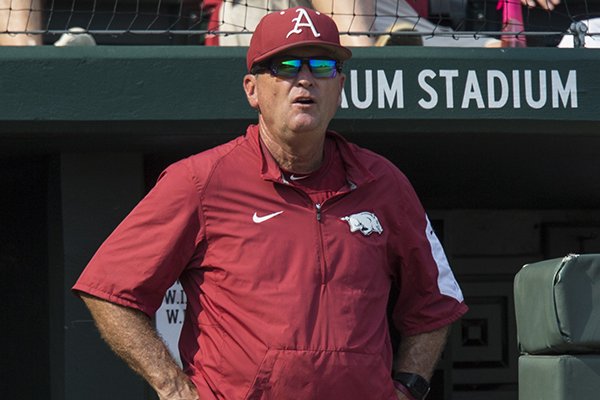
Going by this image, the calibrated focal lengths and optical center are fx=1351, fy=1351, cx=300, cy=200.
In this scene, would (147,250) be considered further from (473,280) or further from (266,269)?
(473,280)

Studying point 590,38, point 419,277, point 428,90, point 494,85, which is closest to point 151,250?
point 419,277

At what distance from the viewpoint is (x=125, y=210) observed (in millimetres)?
5613

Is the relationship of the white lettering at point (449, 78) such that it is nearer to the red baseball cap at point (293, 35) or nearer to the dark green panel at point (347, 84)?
the dark green panel at point (347, 84)

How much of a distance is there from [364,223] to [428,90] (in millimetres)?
1853

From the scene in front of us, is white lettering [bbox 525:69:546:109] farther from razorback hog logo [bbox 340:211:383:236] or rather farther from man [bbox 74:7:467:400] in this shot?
razorback hog logo [bbox 340:211:383:236]

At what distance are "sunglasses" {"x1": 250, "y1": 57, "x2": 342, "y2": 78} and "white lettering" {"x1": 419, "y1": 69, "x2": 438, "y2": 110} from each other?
5.64 feet

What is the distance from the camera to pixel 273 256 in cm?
362

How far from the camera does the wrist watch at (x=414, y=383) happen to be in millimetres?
3898

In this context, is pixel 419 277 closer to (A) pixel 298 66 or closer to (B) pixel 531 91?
(A) pixel 298 66

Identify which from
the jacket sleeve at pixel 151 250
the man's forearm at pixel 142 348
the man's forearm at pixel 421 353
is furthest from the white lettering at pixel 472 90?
the man's forearm at pixel 142 348

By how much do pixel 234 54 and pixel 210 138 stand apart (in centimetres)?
45

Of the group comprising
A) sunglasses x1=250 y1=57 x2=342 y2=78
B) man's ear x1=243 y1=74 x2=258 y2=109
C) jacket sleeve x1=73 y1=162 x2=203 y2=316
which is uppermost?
sunglasses x1=250 y1=57 x2=342 y2=78

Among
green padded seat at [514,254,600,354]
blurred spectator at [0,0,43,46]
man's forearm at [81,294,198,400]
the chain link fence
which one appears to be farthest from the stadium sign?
man's forearm at [81,294,198,400]

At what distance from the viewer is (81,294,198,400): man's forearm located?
364cm
